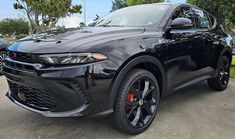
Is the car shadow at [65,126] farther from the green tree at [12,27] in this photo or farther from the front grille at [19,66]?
the green tree at [12,27]

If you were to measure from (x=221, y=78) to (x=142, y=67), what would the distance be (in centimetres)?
236

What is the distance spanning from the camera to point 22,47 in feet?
8.29

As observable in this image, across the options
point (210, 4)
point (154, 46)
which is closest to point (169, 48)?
point (154, 46)

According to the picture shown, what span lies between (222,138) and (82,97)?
5.47 feet

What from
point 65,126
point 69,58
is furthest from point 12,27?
point 69,58

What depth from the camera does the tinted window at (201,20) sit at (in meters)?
3.87

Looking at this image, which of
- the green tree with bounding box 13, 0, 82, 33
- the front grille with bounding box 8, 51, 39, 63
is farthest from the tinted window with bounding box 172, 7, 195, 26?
the green tree with bounding box 13, 0, 82, 33

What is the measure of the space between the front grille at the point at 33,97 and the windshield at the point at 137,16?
4.98 feet

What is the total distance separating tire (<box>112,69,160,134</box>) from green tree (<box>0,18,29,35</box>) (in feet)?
205

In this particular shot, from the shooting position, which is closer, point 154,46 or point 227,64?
point 154,46

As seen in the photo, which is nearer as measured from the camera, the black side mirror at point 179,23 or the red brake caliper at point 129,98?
the red brake caliper at point 129,98

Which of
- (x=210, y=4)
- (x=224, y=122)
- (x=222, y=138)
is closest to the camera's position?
(x=222, y=138)

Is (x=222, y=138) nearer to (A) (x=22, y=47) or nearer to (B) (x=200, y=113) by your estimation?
(B) (x=200, y=113)

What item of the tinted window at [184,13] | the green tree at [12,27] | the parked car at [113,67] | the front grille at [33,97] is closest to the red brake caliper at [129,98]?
the parked car at [113,67]
